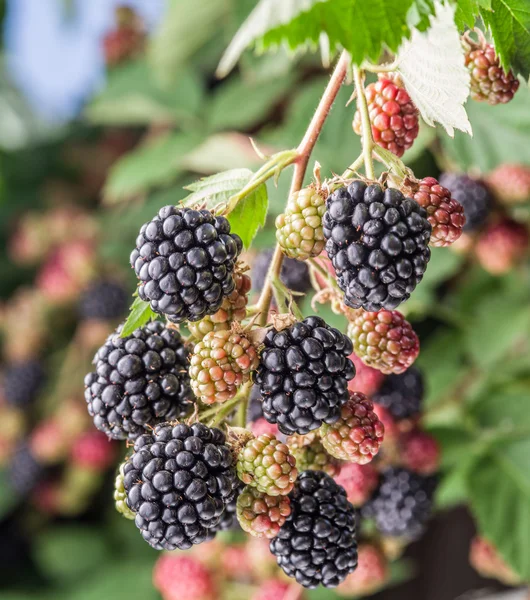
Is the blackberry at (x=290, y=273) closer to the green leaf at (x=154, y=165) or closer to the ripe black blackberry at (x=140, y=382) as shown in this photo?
the ripe black blackberry at (x=140, y=382)

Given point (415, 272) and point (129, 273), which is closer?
point (415, 272)

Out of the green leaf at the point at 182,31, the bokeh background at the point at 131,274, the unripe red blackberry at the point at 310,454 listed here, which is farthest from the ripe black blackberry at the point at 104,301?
the unripe red blackberry at the point at 310,454

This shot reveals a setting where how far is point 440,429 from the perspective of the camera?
104cm

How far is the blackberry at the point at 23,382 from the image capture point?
1.72 meters

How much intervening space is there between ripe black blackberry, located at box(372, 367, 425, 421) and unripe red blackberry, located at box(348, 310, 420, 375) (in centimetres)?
23

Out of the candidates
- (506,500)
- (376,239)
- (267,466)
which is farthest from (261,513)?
(506,500)

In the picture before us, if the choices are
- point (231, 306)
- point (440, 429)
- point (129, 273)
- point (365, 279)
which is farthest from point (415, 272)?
point (129, 273)

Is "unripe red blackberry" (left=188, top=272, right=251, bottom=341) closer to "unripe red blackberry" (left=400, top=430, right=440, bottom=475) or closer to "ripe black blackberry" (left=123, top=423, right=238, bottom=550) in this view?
"ripe black blackberry" (left=123, top=423, right=238, bottom=550)

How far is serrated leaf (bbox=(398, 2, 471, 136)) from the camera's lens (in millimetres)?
510

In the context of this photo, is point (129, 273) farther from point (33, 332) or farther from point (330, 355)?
point (330, 355)

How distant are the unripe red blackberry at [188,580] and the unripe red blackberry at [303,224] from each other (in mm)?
759

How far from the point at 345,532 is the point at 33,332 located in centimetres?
136

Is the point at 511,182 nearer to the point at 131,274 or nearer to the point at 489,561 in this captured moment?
the point at 489,561

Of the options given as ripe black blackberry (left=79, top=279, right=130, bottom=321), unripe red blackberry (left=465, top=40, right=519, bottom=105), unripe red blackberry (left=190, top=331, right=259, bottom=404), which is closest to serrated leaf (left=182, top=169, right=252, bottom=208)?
unripe red blackberry (left=190, top=331, right=259, bottom=404)
